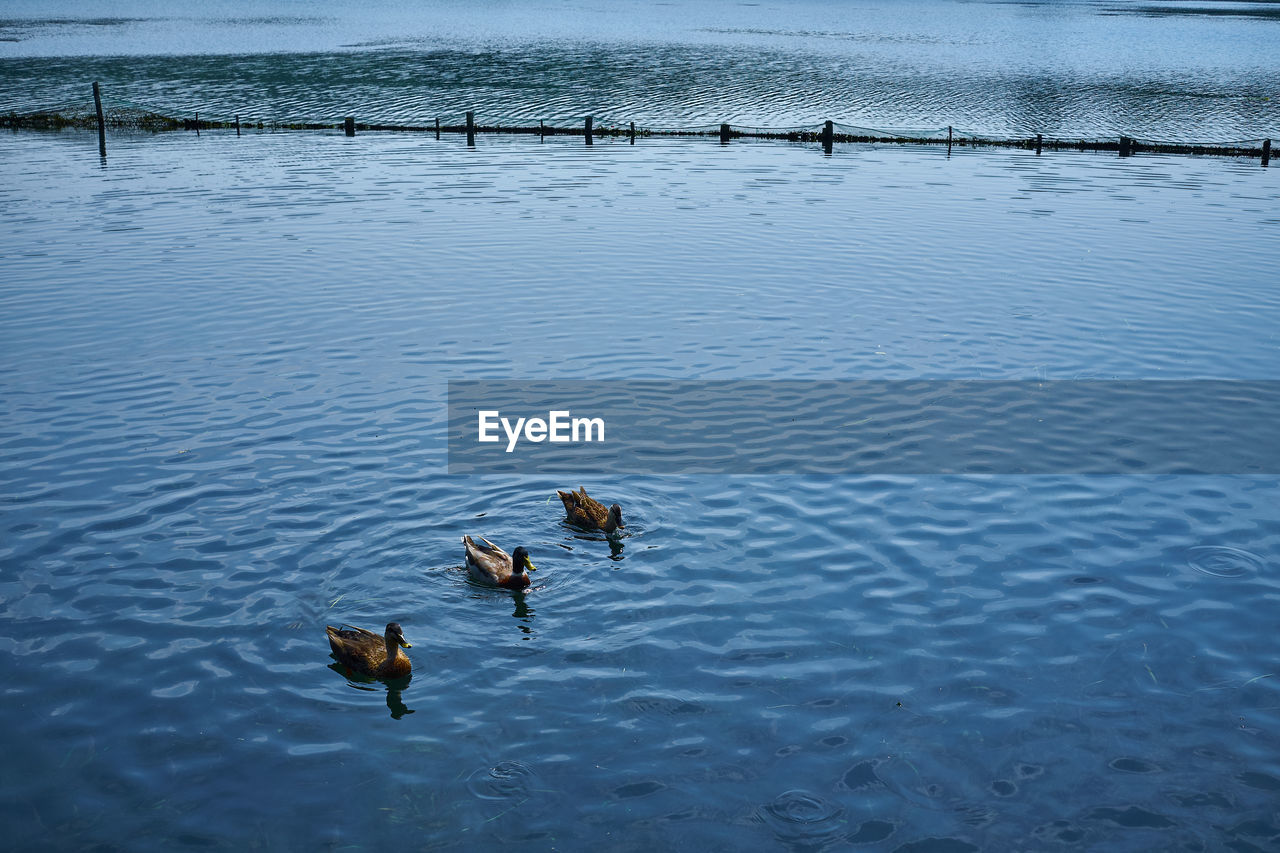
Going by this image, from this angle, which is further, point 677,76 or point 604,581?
point 677,76

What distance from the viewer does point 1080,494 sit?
15.3 m

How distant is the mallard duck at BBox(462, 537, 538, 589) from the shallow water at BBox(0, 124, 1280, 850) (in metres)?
0.24

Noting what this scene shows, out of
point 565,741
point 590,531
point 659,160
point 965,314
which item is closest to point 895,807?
Answer: point 565,741

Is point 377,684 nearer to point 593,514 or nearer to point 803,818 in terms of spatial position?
point 593,514

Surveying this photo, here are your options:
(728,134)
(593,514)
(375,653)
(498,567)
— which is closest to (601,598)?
(498,567)

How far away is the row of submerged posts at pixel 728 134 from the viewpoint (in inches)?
2196

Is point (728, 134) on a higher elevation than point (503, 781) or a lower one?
higher

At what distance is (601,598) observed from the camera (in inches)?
486

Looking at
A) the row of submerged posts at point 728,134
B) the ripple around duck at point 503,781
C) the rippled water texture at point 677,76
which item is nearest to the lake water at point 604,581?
the ripple around duck at point 503,781

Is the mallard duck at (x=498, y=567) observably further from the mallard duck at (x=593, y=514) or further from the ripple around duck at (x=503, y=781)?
the ripple around duck at (x=503, y=781)

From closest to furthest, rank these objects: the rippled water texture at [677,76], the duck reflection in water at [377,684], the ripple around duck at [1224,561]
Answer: the duck reflection in water at [377,684]
the ripple around duck at [1224,561]
the rippled water texture at [677,76]

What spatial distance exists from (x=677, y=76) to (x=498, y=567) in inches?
3919

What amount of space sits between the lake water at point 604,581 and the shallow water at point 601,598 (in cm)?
5

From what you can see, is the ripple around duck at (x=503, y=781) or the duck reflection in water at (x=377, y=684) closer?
the ripple around duck at (x=503, y=781)
